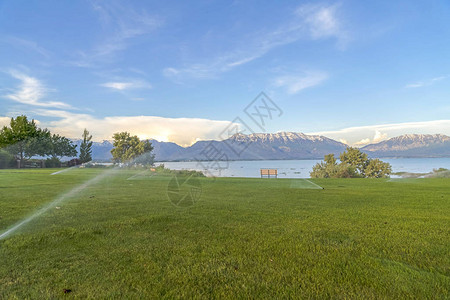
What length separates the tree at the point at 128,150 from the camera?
59.7m

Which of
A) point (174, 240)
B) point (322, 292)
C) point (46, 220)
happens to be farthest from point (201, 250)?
point (46, 220)

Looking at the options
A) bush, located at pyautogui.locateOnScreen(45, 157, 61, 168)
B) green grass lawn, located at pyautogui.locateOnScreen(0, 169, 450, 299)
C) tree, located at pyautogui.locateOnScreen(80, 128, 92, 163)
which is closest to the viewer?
green grass lawn, located at pyautogui.locateOnScreen(0, 169, 450, 299)

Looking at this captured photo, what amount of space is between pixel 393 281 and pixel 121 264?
3.38m

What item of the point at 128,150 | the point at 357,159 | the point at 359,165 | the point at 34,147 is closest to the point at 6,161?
the point at 34,147

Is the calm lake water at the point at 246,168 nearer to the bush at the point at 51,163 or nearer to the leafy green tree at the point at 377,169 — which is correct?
the leafy green tree at the point at 377,169

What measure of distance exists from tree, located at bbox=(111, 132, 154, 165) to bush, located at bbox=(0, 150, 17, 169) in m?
18.9

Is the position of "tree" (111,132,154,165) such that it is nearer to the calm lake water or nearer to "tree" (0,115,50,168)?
the calm lake water

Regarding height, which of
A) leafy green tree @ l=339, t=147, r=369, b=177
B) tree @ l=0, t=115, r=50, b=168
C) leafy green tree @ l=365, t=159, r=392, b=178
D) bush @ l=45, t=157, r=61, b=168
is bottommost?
leafy green tree @ l=365, t=159, r=392, b=178

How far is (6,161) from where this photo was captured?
2140 inches

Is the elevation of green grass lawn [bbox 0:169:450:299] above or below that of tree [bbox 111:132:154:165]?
below

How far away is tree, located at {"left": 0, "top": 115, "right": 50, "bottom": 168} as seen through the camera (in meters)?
54.3

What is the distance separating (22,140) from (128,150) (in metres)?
23.0

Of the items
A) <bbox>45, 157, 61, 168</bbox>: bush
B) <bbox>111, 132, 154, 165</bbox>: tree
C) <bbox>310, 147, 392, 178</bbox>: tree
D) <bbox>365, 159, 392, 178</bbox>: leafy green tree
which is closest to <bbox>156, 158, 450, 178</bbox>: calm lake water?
<bbox>310, 147, 392, 178</bbox>: tree

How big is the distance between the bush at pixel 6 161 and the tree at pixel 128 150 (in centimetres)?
1892
